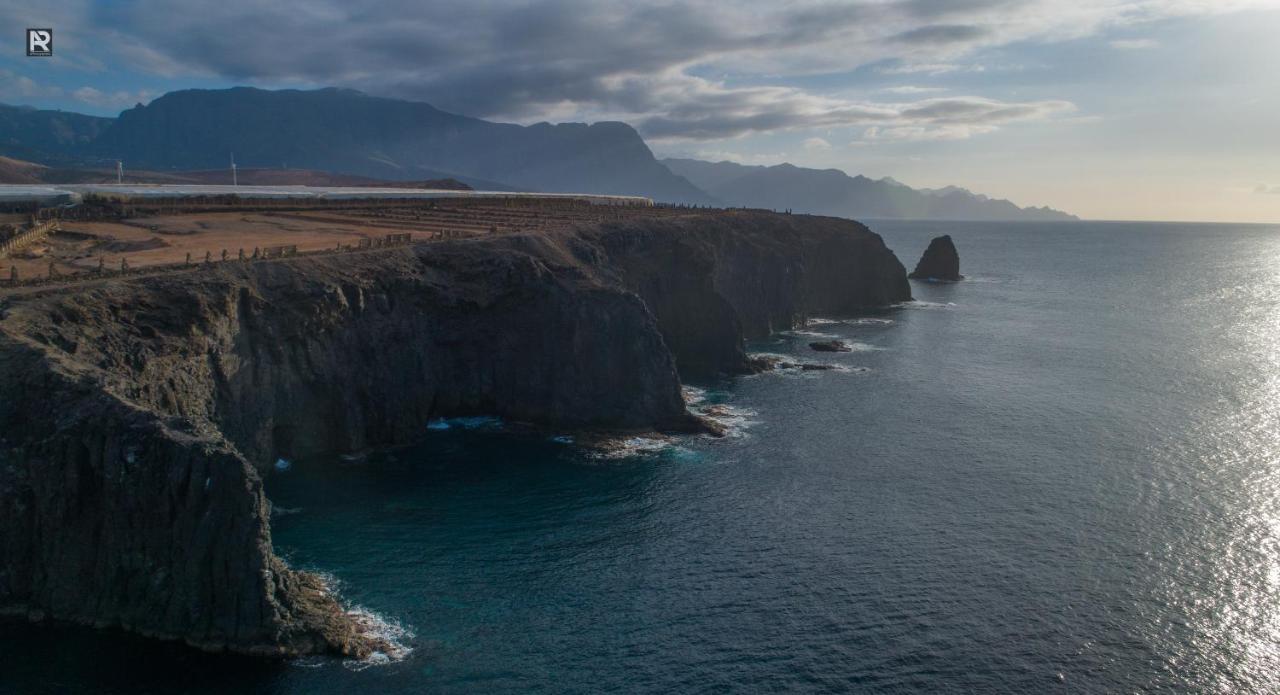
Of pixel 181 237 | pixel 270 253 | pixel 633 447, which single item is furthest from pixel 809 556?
pixel 181 237

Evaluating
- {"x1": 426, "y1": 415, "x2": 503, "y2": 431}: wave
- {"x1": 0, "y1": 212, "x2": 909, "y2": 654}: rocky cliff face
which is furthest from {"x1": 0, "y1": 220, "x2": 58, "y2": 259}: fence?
{"x1": 426, "y1": 415, "x2": 503, "y2": 431}: wave

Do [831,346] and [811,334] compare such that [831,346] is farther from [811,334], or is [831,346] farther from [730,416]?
[730,416]

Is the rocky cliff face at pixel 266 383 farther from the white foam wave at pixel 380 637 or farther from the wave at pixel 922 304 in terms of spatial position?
the wave at pixel 922 304

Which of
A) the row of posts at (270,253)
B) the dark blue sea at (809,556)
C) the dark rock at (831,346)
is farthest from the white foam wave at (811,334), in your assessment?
the row of posts at (270,253)

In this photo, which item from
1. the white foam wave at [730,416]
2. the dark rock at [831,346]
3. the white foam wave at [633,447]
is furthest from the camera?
the dark rock at [831,346]

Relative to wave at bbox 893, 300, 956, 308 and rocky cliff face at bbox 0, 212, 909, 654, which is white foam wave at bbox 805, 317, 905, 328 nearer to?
wave at bbox 893, 300, 956, 308

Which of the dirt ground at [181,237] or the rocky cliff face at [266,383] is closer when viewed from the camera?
the rocky cliff face at [266,383]
